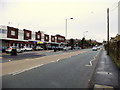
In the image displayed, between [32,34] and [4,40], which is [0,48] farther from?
[32,34]

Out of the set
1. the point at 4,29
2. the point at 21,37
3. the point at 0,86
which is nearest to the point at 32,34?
the point at 21,37

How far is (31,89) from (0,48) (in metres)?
36.9

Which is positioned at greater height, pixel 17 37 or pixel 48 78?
pixel 17 37

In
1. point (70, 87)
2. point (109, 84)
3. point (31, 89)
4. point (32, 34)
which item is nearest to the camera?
point (31, 89)

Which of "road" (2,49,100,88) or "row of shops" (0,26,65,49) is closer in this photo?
"road" (2,49,100,88)

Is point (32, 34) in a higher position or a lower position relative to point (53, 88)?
higher

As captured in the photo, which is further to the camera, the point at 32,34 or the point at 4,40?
the point at 32,34

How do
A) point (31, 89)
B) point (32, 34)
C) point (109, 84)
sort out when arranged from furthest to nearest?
point (32, 34)
point (109, 84)
point (31, 89)

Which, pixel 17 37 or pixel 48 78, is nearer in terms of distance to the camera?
pixel 48 78

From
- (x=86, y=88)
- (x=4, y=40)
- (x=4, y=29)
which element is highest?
(x=4, y=29)

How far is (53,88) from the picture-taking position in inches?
268

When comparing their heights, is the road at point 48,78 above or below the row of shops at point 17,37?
below

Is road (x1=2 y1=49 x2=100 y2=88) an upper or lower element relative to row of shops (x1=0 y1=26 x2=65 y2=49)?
lower

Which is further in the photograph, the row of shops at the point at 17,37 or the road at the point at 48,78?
the row of shops at the point at 17,37
